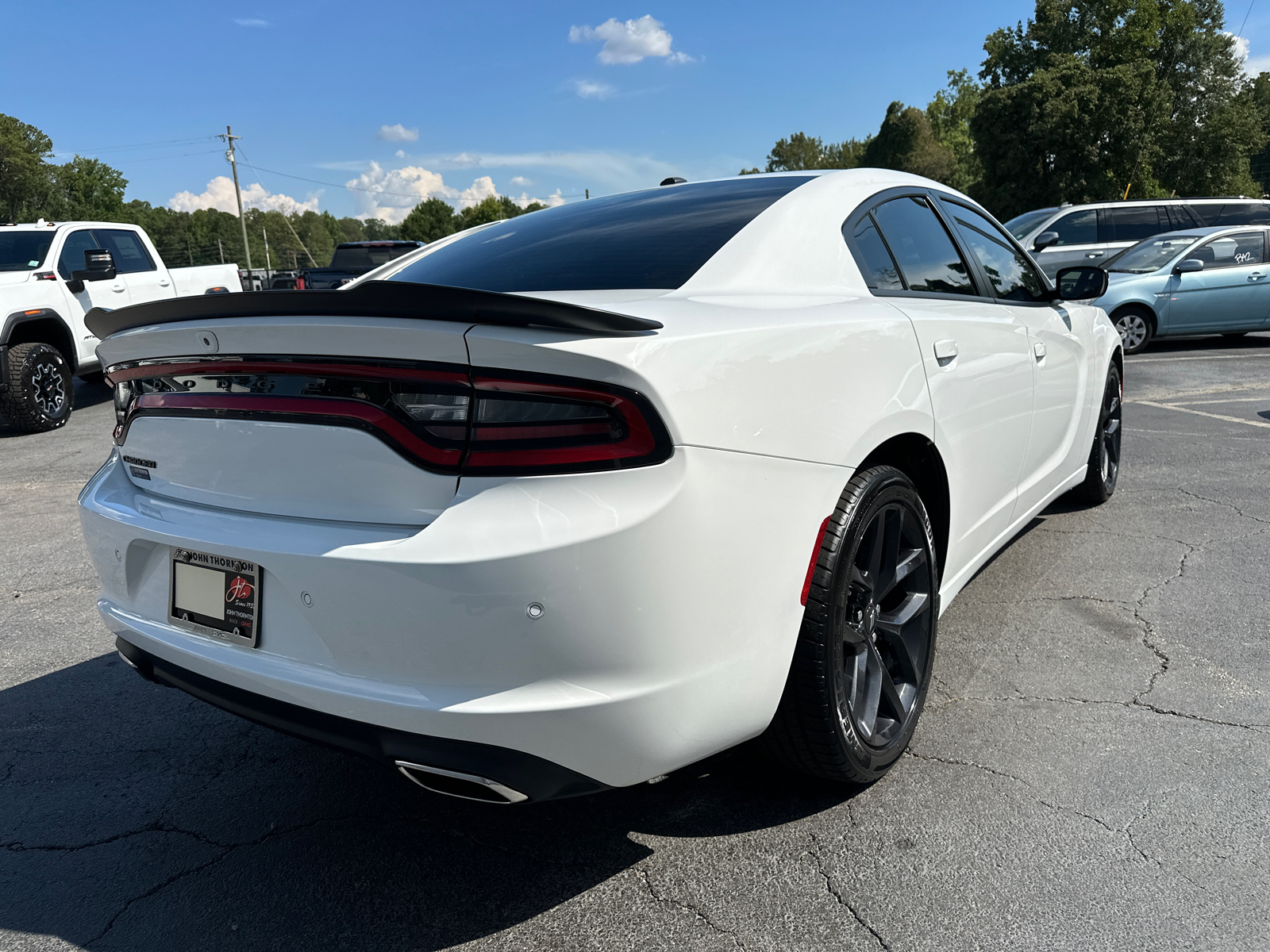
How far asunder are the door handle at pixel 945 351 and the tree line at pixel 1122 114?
41.0 metres

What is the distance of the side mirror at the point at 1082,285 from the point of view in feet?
12.7

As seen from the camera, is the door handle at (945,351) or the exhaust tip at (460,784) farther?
the door handle at (945,351)

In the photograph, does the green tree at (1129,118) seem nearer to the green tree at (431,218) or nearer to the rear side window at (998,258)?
the rear side window at (998,258)

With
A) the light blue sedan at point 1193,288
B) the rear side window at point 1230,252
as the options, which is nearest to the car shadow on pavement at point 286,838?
the light blue sedan at point 1193,288

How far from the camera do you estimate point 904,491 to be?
7.77ft

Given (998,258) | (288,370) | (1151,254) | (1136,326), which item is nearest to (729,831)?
(288,370)

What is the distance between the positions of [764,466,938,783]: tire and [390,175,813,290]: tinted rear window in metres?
0.73

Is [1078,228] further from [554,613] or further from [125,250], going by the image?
[554,613]

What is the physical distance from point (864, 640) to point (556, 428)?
1.07 meters

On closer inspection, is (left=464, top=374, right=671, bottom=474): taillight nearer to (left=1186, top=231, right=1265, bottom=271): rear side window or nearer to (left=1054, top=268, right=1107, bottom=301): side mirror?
(left=1054, top=268, right=1107, bottom=301): side mirror

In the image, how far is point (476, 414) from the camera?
168cm

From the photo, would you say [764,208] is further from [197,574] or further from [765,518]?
[197,574]

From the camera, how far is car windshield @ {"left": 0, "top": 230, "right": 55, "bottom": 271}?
30.7 feet

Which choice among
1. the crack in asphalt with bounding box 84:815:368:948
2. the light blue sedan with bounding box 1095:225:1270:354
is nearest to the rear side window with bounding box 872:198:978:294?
the crack in asphalt with bounding box 84:815:368:948
